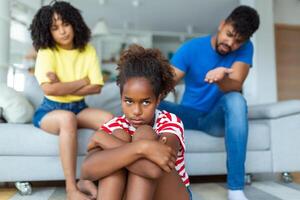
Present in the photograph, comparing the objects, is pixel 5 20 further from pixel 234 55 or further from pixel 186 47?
pixel 234 55

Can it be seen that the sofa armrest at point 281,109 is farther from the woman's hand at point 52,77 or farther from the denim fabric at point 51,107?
the woman's hand at point 52,77

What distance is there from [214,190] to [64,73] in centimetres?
106

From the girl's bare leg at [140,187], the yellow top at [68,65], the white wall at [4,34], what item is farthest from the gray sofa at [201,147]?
the girl's bare leg at [140,187]

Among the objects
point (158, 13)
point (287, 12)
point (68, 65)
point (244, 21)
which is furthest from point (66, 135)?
point (158, 13)

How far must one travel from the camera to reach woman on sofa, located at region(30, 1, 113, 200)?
4.93 feet

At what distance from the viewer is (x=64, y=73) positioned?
1.63 m

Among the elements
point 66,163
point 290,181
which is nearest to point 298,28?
point 290,181

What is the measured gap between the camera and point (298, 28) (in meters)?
4.86

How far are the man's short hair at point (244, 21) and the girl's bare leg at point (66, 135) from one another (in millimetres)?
969

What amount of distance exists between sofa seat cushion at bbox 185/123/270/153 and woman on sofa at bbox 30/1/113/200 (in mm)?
528

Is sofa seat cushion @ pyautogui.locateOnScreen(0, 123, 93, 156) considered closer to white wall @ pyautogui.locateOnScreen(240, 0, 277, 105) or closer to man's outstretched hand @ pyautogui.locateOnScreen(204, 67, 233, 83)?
man's outstretched hand @ pyautogui.locateOnScreen(204, 67, 233, 83)

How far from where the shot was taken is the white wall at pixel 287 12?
4716 millimetres

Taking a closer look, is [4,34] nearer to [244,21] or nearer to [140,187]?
[244,21]

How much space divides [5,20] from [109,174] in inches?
→ 88.4
